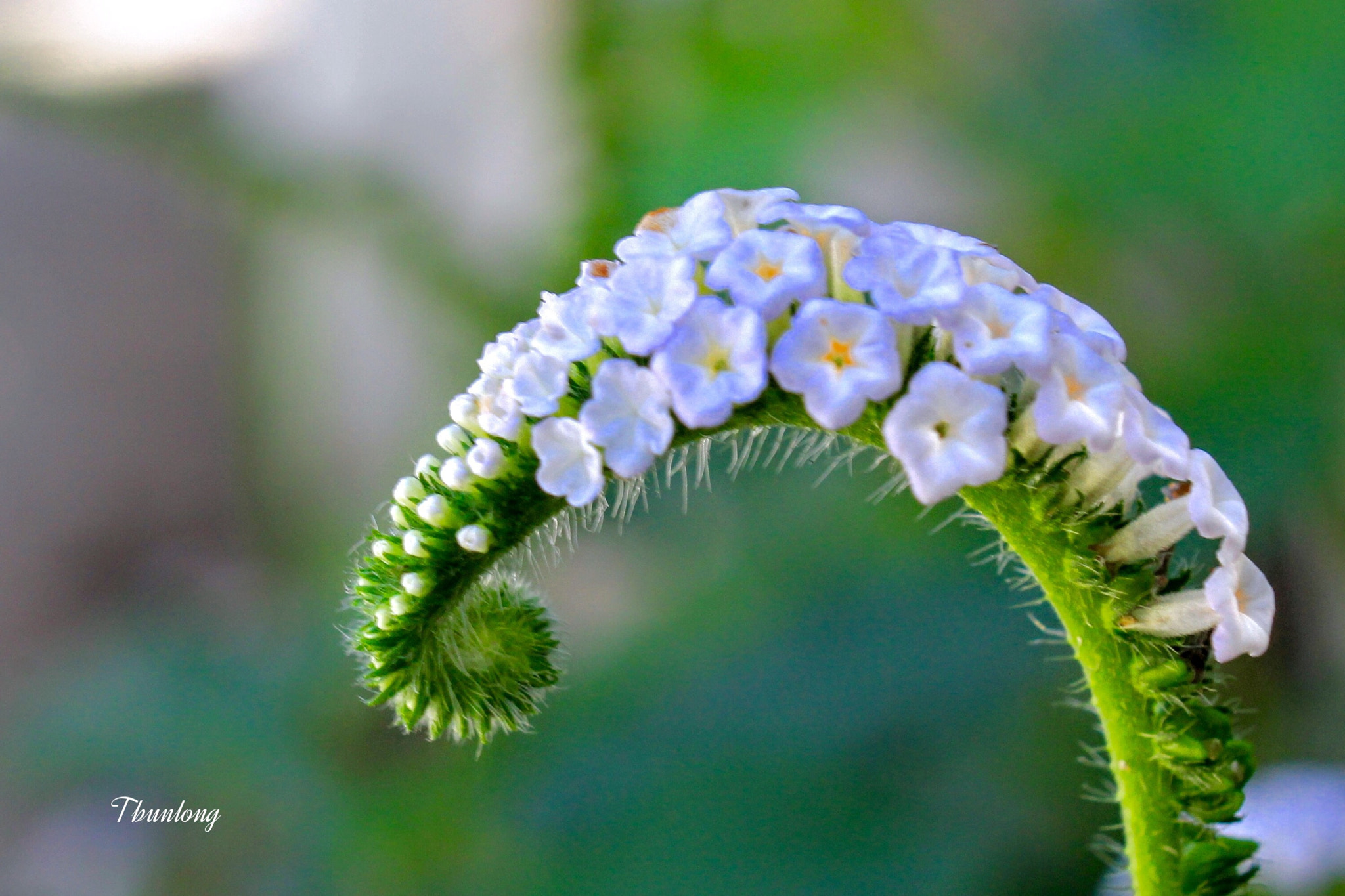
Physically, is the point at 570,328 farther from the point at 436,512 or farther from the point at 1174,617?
the point at 1174,617

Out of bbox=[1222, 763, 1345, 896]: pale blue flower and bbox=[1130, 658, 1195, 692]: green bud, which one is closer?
bbox=[1130, 658, 1195, 692]: green bud

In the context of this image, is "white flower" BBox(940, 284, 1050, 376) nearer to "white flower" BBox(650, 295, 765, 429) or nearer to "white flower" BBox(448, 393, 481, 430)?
"white flower" BBox(650, 295, 765, 429)

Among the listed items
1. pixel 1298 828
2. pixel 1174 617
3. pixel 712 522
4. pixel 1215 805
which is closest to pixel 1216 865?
pixel 1215 805

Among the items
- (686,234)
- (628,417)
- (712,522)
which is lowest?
(628,417)

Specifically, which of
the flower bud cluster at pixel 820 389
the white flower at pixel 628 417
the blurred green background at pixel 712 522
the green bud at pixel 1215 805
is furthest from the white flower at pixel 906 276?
the blurred green background at pixel 712 522

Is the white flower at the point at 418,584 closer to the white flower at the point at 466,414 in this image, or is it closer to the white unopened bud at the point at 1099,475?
the white flower at the point at 466,414

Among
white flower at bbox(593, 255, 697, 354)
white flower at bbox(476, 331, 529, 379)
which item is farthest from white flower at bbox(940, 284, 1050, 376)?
white flower at bbox(476, 331, 529, 379)
